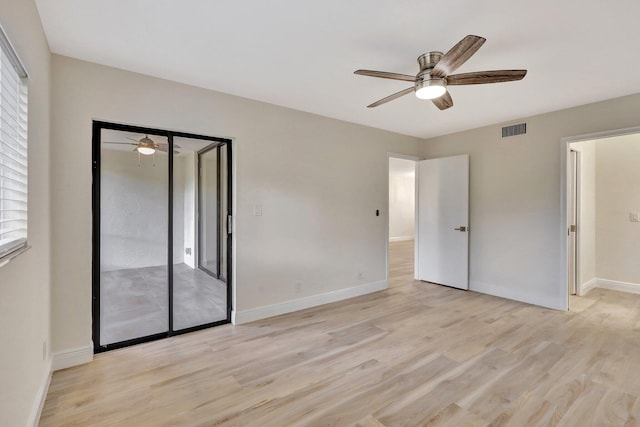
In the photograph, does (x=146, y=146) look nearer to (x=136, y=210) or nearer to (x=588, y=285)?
(x=136, y=210)

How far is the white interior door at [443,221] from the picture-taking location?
4.74m

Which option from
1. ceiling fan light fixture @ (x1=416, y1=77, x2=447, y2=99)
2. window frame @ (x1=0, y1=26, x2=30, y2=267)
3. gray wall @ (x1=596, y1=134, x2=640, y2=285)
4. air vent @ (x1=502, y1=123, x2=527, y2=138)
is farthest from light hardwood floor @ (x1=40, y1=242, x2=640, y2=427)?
air vent @ (x1=502, y1=123, x2=527, y2=138)

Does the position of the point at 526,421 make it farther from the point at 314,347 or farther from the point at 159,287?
the point at 159,287

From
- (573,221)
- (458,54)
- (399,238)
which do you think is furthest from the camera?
(399,238)

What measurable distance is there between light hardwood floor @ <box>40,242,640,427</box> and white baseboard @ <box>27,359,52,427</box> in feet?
0.20

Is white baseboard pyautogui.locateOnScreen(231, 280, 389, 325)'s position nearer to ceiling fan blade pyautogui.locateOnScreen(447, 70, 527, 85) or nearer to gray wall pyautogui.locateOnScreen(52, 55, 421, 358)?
gray wall pyautogui.locateOnScreen(52, 55, 421, 358)

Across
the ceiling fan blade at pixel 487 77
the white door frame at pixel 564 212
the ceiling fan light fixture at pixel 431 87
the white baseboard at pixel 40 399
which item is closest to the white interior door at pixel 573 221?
the white door frame at pixel 564 212

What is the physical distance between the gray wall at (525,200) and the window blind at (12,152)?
199 inches

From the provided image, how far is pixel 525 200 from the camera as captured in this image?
4160 mm

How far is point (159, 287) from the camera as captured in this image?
10.0 feet

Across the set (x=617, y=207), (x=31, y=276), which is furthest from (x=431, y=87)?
(x=617, y=207)

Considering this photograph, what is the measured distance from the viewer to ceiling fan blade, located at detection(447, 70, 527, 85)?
215cm

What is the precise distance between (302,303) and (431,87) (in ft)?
9.28

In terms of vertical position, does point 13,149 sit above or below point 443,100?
below
